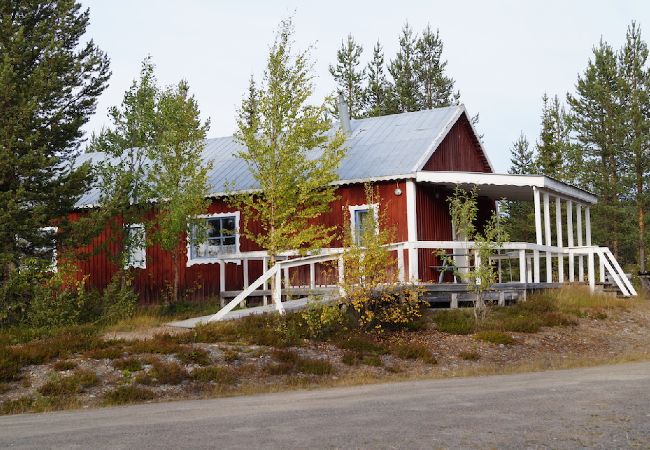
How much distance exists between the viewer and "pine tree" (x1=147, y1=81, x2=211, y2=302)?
21531 millimetres

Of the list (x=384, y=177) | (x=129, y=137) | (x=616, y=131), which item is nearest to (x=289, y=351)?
(x=384, y=177)

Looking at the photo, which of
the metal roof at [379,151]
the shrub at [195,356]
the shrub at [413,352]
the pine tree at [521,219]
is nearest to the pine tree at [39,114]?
the metal roof at [379,151]

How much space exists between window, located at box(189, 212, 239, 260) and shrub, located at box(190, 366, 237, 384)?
11135 mm

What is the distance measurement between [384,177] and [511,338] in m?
6.59

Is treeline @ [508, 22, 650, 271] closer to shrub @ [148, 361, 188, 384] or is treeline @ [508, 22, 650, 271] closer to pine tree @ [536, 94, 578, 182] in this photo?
pine tree @ [536, 94, 578, 182]

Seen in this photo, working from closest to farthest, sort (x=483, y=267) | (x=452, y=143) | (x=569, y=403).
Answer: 1. (x=569, y=403)
2. (x=483, y=267)
3. (x=452, y=143)

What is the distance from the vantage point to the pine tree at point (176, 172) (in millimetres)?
21531

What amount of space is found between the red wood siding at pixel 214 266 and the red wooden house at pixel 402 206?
0.03m

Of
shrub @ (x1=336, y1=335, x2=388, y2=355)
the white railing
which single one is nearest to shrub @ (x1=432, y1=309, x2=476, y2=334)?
the white railing

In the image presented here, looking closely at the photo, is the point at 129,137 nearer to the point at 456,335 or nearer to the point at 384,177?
the point at 384,177

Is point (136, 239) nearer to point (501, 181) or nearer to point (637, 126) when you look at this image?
point (501, 181)

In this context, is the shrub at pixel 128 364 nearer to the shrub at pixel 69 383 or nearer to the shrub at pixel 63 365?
the shrub at pixel 69 383

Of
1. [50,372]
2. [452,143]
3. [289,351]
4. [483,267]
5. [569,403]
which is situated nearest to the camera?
[569,403]

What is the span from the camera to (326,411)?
973cm
